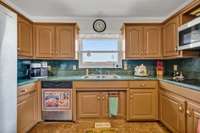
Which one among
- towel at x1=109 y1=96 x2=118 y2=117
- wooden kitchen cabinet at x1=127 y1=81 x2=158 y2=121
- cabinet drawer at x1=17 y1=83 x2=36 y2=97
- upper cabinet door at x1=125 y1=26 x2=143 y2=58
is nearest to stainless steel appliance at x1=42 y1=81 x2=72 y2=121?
cabinet drawer at x1=17 y1=83 x2=36 y2=97

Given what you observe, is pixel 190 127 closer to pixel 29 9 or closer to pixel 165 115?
pixel 165 115

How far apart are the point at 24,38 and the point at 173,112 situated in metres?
2.76

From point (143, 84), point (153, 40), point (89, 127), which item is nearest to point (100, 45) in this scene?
point (153, 40)

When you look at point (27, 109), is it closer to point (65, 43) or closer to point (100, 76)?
point (65, 43)

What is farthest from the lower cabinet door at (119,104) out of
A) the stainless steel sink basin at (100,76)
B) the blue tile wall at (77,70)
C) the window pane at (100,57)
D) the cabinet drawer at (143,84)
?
the window pane at (100,57)

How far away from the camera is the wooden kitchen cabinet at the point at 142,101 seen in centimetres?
384

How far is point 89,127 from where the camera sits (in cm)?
361

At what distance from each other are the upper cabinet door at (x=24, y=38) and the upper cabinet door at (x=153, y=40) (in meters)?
2.31

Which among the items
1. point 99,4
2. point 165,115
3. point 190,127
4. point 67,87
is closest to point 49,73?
point 67,87

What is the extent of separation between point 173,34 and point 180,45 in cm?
43

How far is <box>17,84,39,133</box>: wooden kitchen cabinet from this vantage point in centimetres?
292

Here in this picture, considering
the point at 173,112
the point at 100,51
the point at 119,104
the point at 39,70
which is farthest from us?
the point at 100,51

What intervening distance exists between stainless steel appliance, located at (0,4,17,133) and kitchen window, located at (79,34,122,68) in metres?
2.58

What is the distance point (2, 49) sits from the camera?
5.92ft
